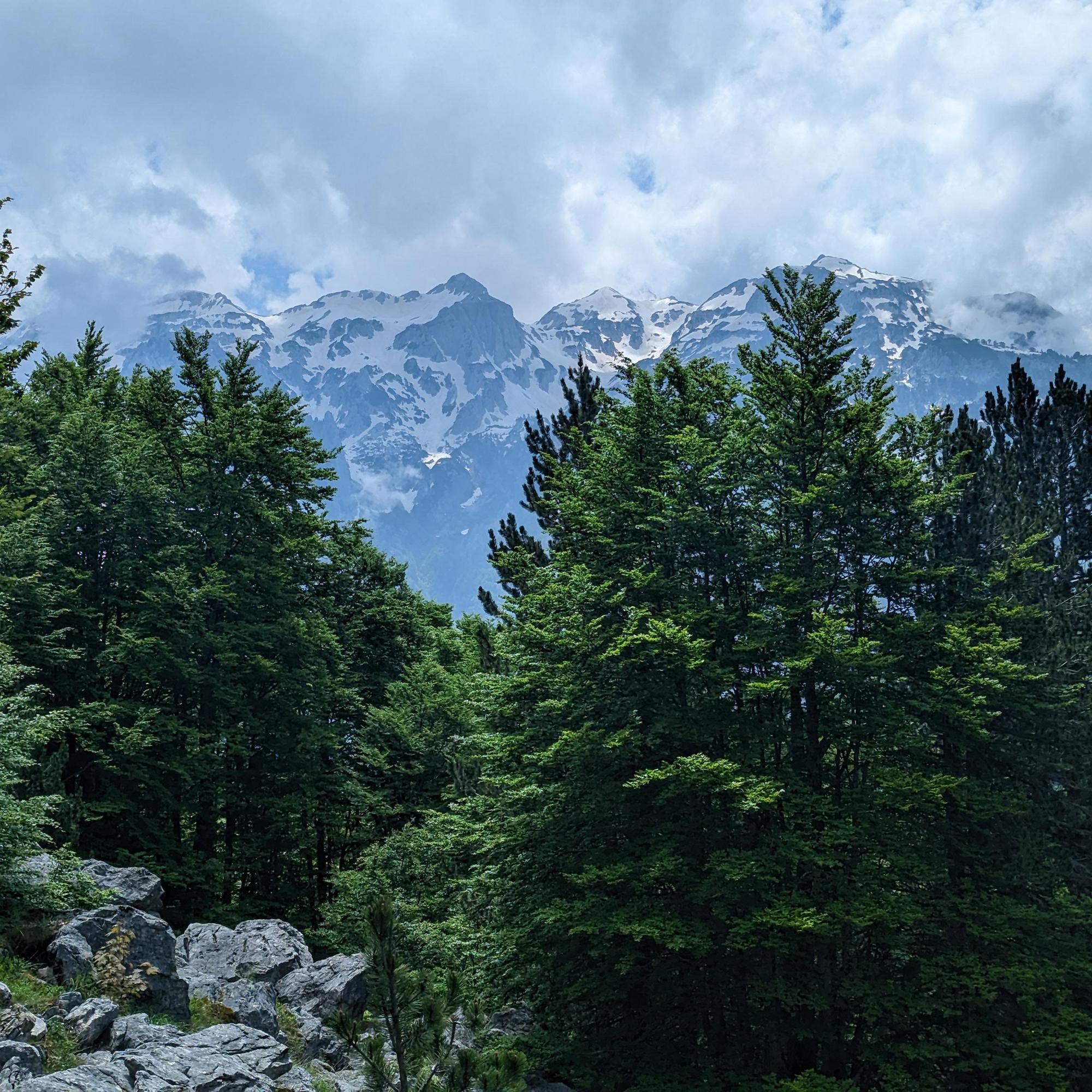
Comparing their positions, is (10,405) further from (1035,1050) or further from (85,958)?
(1035,1050)

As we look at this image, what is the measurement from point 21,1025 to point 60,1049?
0.71 meters

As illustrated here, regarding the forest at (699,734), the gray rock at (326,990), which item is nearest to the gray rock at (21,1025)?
the forest at (699,734)

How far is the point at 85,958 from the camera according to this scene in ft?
39.0

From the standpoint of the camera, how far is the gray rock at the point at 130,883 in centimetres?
1459

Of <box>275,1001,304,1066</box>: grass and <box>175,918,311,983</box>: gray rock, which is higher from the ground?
<box>175,918,311,983</box>: gray rock

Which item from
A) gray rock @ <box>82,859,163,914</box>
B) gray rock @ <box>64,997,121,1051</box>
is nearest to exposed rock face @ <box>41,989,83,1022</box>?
gray rock @ <box>64,997,121,1051</box>

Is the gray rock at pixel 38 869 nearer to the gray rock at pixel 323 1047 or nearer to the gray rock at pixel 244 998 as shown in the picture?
the gray rock at pixel 244 998

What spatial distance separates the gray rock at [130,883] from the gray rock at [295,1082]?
5025 millimetres

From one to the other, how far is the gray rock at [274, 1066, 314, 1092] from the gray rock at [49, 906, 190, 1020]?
2524 mm

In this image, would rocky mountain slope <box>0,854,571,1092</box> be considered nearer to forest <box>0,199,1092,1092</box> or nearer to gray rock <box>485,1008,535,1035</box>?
gray rock <box>485,1008,535,1035</box>

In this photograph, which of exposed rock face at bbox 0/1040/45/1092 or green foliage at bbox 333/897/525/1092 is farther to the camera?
exposed rock face at bbox 0/1040/45/1092

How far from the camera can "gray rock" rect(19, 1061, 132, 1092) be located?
7.80 metres

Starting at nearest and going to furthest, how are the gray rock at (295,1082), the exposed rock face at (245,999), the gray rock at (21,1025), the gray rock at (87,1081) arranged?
the gray rock at (87,1081) < the gray rock at (21,1025) < the gray rock at (295,1082) < the exposed rock face at (245,999)

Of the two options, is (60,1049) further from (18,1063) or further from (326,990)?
(326,990)
